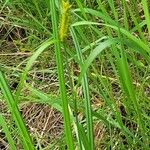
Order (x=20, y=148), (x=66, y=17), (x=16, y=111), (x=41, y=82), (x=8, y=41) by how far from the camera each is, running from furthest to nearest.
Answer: (x=8, y=41) → (x=41, y=82) → (x=20, y=148) → (x=16, y=111) → (x=66, y=17)

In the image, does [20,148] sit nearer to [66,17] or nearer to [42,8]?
[42,8]

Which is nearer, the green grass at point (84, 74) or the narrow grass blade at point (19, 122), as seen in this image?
the narrow grass blade at point (19, 122)

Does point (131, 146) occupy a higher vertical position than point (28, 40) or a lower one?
lower

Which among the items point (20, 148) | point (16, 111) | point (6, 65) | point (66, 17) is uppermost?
point (66, 17)

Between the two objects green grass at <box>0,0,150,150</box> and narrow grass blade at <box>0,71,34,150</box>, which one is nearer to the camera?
narrow grass blade at <box>0,71,34,150</box>

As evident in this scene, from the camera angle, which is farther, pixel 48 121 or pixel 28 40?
pixel 28 40

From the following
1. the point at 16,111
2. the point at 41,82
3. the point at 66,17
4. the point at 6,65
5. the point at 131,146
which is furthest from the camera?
the point at 6,65

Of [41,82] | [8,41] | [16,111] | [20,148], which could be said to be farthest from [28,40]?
[16,111]

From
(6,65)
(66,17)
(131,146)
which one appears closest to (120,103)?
(131,146)
